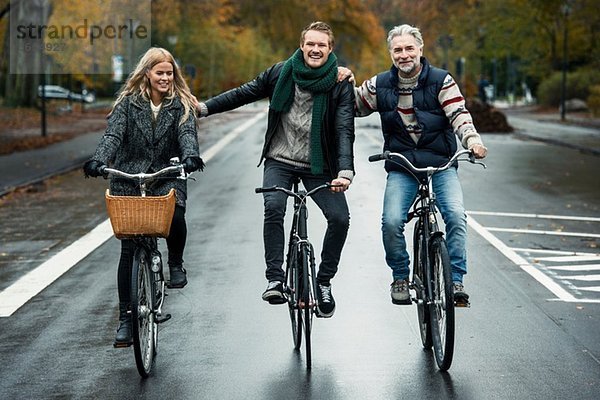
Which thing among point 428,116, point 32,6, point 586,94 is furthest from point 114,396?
point 586,94

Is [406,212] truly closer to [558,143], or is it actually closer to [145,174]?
[145,174]

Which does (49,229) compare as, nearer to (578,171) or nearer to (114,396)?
(114,396)

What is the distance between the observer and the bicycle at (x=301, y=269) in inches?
282

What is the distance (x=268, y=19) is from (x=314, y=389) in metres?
64.5

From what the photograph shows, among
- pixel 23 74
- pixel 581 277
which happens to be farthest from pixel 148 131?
pixel 23 74

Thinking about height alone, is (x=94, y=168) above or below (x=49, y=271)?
above

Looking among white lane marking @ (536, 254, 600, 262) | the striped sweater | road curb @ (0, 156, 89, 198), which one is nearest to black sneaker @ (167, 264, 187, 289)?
the striped sweater

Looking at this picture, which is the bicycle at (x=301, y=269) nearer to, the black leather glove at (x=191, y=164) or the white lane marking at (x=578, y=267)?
the black leather glove at (x=191, y=164)

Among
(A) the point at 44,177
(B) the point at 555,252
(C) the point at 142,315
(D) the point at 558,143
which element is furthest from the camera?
(D) the point at 558,143

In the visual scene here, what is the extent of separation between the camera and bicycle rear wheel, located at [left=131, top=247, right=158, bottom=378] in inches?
270

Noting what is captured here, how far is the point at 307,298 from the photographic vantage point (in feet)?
23.4

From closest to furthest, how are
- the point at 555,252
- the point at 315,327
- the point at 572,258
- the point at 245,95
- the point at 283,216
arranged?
the point at 283,216 < the point at 245,95 < the point at 315,327 < the point at 572,258 < the point at 555,252

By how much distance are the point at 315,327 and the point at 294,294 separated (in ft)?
3.84

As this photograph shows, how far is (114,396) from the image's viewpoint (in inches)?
261
